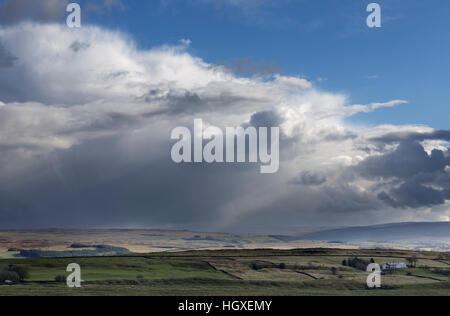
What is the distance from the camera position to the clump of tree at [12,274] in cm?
15812

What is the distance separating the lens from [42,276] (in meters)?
185

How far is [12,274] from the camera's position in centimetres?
16125

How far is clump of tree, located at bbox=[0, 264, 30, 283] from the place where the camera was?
158125mm
